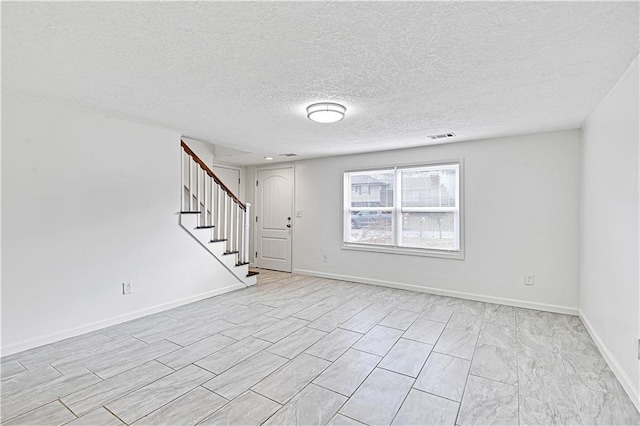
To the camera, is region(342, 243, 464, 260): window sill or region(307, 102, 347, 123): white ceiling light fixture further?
region(342, 243, 464, 260): window sill

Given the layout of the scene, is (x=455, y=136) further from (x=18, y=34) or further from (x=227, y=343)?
(x=18, y=34)

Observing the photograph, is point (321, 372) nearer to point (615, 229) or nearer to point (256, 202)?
point (615, 229)

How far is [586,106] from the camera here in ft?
9.52

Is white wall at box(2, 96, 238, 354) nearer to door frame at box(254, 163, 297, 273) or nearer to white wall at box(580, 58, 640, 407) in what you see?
door frame at box(254, 163, 297, 273)

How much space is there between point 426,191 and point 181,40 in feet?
12.9

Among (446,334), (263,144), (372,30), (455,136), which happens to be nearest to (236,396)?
(446,334)

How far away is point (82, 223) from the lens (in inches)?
125

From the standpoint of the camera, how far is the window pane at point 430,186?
4602mm

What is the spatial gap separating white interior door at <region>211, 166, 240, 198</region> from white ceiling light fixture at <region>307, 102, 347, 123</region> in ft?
12.6

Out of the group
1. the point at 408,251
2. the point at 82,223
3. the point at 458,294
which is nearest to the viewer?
the point at 82,223

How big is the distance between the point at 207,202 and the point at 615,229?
485 centimetres

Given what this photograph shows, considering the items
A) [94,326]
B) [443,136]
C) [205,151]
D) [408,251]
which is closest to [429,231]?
[408,251]

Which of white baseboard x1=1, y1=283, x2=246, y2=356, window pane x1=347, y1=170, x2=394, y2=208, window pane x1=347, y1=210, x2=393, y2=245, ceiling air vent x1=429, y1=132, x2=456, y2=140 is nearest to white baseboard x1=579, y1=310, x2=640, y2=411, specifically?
ceiling air vent x1=429, y1=132, x2=456, y2=140

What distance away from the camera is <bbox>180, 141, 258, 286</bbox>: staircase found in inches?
166
